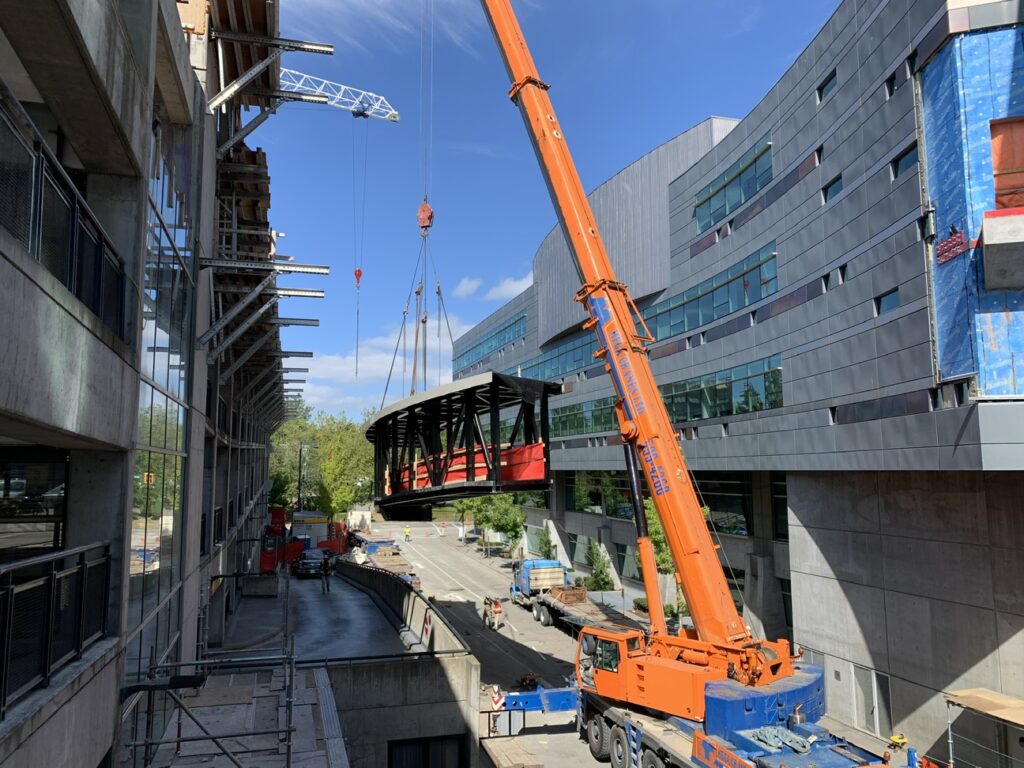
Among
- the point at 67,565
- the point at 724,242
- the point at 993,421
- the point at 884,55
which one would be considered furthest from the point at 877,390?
the point at 67,565

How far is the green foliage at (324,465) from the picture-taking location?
77.7 m

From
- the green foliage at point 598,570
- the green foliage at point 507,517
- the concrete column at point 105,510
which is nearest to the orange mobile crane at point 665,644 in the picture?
the concrete column at point 105,510

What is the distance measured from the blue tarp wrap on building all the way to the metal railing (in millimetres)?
17475

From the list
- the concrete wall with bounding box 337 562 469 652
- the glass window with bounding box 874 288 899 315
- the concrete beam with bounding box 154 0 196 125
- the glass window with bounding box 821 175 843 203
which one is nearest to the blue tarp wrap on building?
the glass window with bounding box 874 288 899 315

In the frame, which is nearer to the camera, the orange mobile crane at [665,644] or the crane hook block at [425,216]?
the orange mobile crane at [665,644]

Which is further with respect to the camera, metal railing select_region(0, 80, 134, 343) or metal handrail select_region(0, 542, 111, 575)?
metal railing select_region(0, 80, 134, 343)

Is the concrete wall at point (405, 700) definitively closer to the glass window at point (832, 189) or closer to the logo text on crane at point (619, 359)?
the logo text on crane at point (619, 359)

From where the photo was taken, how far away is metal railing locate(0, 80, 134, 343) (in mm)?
5746

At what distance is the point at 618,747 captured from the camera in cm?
1678

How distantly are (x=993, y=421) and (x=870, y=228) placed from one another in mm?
7506

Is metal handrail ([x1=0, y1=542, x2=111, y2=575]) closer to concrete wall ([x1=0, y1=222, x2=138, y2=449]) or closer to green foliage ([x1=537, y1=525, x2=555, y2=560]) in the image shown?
concrete wall ([x1=0, y1=222, x2=138, y2=449])

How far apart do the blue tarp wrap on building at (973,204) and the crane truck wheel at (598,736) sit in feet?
40.0

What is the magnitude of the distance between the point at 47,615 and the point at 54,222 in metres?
3.81

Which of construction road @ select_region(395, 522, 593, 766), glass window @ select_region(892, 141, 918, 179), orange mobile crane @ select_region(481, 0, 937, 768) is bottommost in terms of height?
construction road @ select_region(395, 522, 593, 766)
